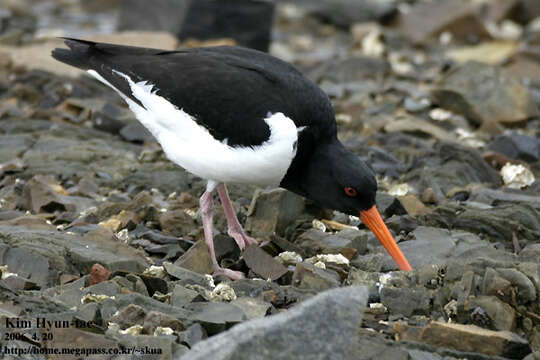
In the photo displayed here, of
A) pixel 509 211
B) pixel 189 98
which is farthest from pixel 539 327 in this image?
pixel 189 98

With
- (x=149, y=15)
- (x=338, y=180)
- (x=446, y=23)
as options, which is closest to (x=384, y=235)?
(x=338, y=180)

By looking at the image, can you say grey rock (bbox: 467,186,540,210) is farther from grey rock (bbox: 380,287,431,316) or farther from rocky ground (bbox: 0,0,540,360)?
grey rock (bbox: 380,287,431,316)

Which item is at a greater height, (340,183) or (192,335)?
(340,183)

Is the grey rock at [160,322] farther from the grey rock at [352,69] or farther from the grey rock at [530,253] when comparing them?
the grey rock at [352,69]

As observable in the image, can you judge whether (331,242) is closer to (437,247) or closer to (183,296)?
(437,247)

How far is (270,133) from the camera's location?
586 cm

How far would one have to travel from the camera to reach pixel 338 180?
607 centimetres

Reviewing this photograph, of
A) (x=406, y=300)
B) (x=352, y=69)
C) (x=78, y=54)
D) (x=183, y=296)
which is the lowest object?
(x=406, y=300)

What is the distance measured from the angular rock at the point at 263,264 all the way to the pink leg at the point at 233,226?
45 cm

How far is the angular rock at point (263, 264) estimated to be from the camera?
5.76 meters

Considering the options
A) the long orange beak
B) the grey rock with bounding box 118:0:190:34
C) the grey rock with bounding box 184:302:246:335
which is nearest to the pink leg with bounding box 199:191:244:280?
the grey rock with bounding box 184:302:246:335

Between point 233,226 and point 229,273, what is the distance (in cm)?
75

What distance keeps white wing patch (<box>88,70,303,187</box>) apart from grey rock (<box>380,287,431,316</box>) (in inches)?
49.5

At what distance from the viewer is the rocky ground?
4.62m
